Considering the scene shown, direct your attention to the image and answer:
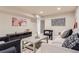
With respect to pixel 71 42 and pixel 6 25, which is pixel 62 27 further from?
pixel 71 42

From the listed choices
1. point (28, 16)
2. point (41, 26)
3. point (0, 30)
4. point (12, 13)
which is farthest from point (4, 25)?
point (41, 26)

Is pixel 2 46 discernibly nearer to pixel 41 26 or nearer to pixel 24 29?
pixel 24 29

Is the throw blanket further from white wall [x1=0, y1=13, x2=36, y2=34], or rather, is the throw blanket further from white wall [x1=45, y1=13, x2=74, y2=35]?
white wall [x1=45, y1=13, x2=74, y2=35]

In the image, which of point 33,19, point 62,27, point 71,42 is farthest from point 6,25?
point 71,42

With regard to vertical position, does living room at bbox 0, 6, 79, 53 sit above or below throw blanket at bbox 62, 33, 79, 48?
above

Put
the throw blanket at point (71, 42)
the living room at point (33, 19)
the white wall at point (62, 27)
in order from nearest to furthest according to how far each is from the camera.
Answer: the throw blanket at point (71, 42), the living room at point (33, 19), the white wall at point (62, 27)

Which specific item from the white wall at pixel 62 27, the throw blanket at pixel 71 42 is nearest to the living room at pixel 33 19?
the white wall at pixel 62 27

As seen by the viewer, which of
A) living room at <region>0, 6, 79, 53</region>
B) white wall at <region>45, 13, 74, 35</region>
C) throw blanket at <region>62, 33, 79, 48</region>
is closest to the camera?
throw blanket at <region>62, 33, 79, 48</region>

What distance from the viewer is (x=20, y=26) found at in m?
5.19

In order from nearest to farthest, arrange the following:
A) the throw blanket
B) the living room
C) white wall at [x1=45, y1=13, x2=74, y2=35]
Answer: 1. the throw blanket
2. the living room
3. white wall at [x1=45, y1=13, x2=74, y2=35]

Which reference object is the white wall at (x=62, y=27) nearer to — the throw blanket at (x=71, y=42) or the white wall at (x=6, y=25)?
the white wall at (x=6, y=25)

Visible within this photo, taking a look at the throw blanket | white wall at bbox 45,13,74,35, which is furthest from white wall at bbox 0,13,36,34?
the throw blanket

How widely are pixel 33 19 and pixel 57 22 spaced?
1835mm

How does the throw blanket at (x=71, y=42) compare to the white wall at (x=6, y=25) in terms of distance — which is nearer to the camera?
the throw blanket at (x=71, y=42)
